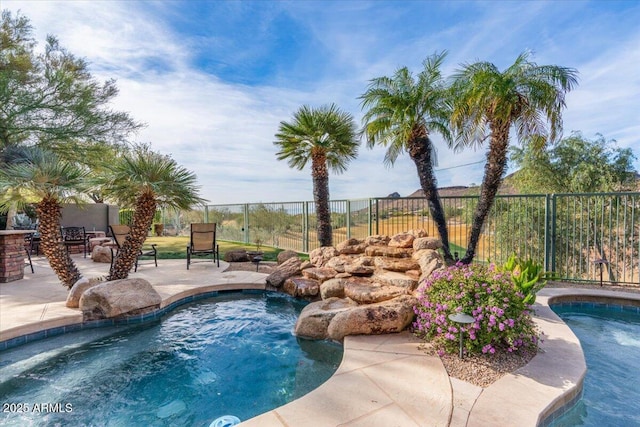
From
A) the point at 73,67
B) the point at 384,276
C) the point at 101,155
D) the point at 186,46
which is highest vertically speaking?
the point at 73,67

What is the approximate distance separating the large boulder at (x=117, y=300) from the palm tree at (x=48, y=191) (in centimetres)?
156

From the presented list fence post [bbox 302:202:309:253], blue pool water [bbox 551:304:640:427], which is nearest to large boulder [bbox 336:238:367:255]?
blue pool water [bbox 551:304:640:427]

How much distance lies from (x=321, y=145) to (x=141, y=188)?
4627mm

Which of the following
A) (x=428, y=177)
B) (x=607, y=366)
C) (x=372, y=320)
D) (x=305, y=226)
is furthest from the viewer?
(x=305, y=226)

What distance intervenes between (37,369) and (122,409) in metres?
1.47

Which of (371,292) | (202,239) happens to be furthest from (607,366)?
(202,239)

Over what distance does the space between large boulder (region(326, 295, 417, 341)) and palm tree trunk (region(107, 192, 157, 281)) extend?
398cm

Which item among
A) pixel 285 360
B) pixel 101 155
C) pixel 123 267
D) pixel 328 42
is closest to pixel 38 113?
pixel 101 155

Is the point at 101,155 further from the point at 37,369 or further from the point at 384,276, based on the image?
the point at 384,276

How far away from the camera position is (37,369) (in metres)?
3.25

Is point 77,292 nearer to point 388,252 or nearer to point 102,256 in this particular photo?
point 102,256

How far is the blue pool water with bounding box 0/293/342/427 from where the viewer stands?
2590 mm

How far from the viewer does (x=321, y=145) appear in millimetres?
8367

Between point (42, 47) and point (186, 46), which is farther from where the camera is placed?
point (42, 47)
